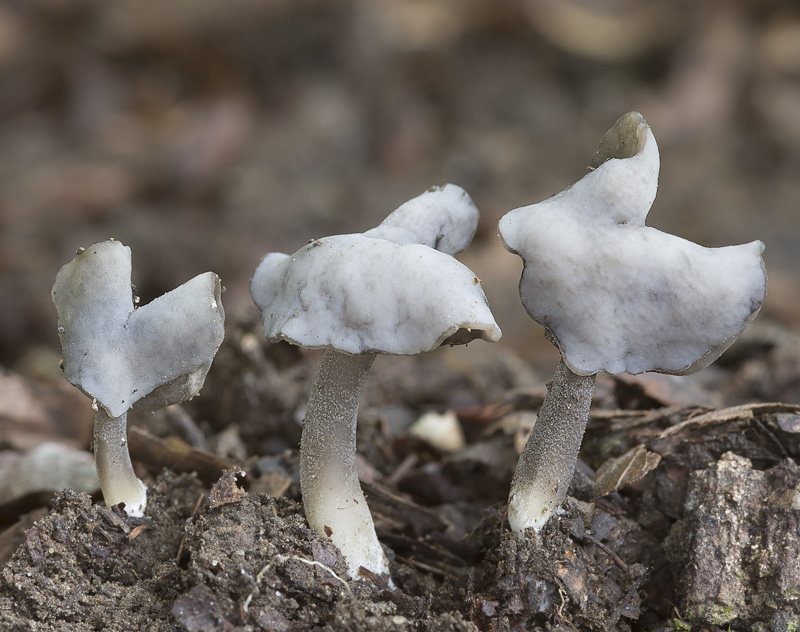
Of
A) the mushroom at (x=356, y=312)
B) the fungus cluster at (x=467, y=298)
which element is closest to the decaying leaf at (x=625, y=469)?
the fungus cluster at (x=467, y=298)

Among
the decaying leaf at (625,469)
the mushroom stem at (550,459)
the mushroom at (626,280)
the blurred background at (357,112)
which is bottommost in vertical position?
the blurred background at (357,112)

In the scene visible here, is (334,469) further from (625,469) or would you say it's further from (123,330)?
(625,469)

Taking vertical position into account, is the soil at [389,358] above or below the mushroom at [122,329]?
below

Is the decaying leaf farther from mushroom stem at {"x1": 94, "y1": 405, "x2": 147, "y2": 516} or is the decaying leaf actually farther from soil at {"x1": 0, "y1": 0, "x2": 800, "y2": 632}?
mushroom stem at {"x1": 94, "y1": 405, "x2": 147, "y2": 516}

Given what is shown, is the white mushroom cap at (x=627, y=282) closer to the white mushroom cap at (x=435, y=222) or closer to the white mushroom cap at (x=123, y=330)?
the white mushroom cap at (x=435, y=222)

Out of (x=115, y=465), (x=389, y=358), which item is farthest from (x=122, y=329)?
(x=389, y=358)

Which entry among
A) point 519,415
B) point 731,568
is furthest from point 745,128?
point 731,568

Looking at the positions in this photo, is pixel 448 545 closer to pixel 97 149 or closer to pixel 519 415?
pixel 519 415
